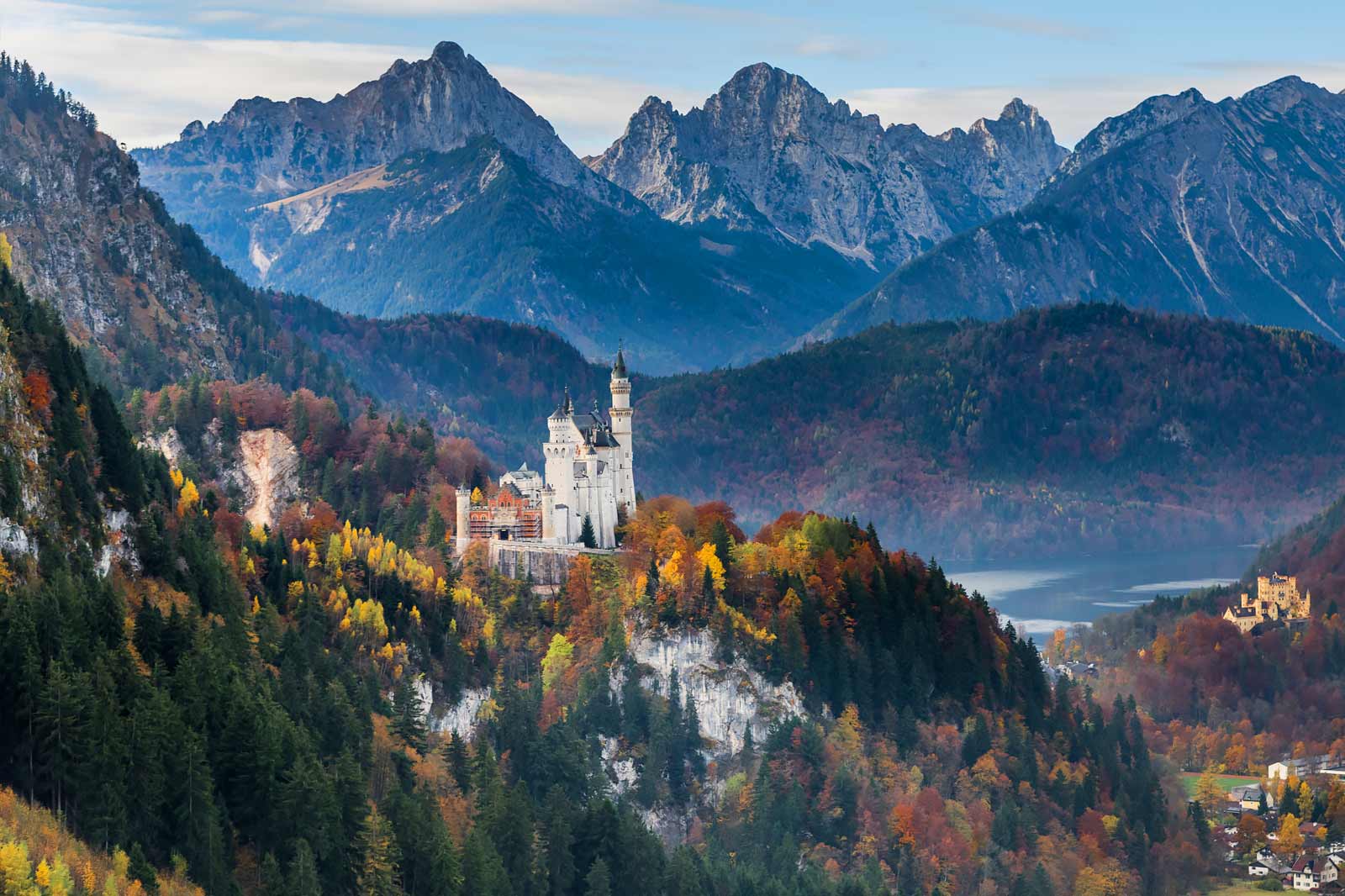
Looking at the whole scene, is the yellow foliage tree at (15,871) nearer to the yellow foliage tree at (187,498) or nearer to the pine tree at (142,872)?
the pine tree at (142,872)

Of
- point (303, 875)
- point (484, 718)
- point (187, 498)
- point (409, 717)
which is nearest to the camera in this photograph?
point (303, 875)

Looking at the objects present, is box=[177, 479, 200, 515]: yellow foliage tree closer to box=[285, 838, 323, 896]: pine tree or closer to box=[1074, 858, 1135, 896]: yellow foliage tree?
box=[285, 838, 323, 896]: pine tree

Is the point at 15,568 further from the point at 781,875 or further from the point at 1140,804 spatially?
the point at 1140,804

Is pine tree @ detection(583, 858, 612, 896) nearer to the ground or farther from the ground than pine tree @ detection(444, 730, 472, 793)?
nearer to the ground

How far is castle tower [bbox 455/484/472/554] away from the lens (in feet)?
627

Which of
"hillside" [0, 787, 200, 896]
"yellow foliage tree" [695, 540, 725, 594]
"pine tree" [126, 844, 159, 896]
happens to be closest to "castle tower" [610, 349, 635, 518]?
"yellow foliage tree" [695, 540, 725, 594]

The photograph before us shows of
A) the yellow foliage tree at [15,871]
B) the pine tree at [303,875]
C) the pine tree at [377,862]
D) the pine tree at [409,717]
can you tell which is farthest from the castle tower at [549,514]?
the yellow foliage tree at [15,871]

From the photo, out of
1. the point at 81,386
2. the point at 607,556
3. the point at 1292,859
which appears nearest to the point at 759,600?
the point at 607,556

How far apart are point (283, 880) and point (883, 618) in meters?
88.0

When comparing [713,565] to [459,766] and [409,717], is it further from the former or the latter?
A: [459,766]

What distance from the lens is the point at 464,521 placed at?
192 meters

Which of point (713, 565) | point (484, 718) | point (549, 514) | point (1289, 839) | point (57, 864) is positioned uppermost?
point (549, 514)

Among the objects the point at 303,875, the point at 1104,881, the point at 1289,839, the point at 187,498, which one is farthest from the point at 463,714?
the point at 1289,839

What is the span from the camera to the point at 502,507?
192 metres
